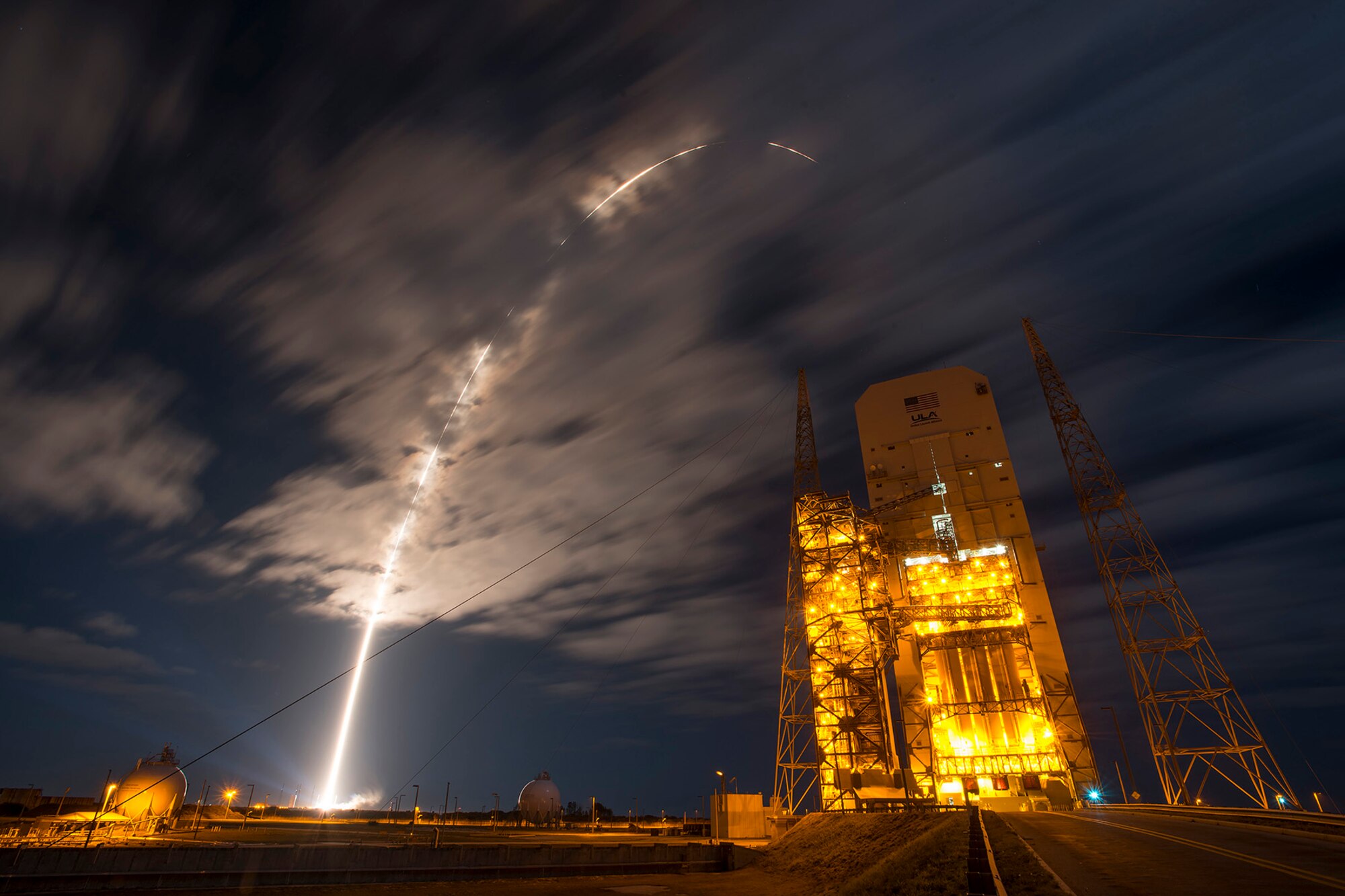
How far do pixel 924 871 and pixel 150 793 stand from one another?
70234 millimetres

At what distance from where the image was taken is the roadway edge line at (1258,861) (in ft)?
33.9

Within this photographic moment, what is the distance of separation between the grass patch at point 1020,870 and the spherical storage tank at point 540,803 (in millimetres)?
76335

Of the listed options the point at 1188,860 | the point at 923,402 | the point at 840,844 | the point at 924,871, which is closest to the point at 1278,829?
the point at 1188,860

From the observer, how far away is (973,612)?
171ft

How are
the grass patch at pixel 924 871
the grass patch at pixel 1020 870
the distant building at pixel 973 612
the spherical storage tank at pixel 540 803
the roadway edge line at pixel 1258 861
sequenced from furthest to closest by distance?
the spherical storage tank at pixel 540 803 < the distant building at pixel 973 612 < the grass patch at pixel 924 871 < the roadway edge line at pixel 1258 861 < the grass patch at pixel 1020 870

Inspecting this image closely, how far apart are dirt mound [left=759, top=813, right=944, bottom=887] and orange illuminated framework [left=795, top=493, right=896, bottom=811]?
29.0 feet

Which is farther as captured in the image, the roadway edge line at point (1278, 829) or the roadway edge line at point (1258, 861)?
the roadway edge line at point (1278, 829)

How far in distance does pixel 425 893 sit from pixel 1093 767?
1946 inches

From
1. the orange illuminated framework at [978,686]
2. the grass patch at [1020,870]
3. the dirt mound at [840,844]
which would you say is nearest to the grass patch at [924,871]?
the grass patch at [1020,870]

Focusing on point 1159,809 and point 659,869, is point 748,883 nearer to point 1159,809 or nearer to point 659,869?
point 659,869

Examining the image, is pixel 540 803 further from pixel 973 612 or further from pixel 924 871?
pixel 924 871

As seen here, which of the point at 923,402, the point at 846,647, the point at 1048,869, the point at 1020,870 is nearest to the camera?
the point at 1048,869

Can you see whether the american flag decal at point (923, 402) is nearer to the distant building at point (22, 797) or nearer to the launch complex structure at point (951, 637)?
the launch complex structure at point (951, 637)

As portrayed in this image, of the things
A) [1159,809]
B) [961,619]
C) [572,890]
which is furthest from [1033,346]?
[572,890]
